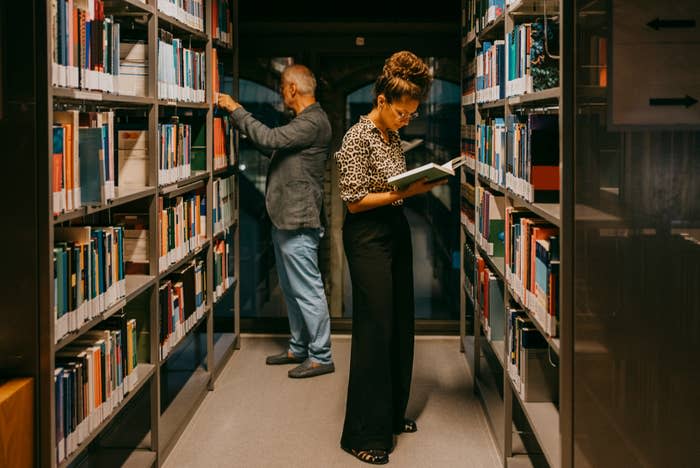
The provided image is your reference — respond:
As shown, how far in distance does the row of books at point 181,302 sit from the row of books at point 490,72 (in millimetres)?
1860

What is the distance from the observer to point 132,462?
3.66 m

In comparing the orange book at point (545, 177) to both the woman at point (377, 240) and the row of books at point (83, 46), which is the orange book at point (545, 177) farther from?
the row of books at point (83, 46)

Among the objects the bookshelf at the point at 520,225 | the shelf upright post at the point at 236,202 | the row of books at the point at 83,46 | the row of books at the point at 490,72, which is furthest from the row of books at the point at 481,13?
the row of books at the point at 83,46

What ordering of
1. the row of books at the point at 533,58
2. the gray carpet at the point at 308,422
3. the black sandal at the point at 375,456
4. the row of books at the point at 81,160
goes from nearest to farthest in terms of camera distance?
the row of books at the point at 81,160, the row of books at the point at 533,58, the black sandal at the point at 375,456, the gray carpet at the point at 308,422

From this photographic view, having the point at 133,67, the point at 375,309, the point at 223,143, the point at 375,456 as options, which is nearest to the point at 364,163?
the point at 375,309

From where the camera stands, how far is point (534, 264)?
3061 millimetres

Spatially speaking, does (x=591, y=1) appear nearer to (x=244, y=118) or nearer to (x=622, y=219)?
(x=622, y=219)

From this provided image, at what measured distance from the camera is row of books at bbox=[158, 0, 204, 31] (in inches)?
154

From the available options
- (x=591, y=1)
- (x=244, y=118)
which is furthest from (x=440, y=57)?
(x=591, y=1)

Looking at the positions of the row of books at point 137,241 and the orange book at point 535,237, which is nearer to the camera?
the orange book at point 535,237

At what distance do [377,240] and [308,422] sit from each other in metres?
1.23

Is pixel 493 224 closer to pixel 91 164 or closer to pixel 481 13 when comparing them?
pixel 481 13

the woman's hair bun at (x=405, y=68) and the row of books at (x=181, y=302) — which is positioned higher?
the woman's hair bun at (x=405, y=68)

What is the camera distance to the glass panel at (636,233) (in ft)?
7.43
